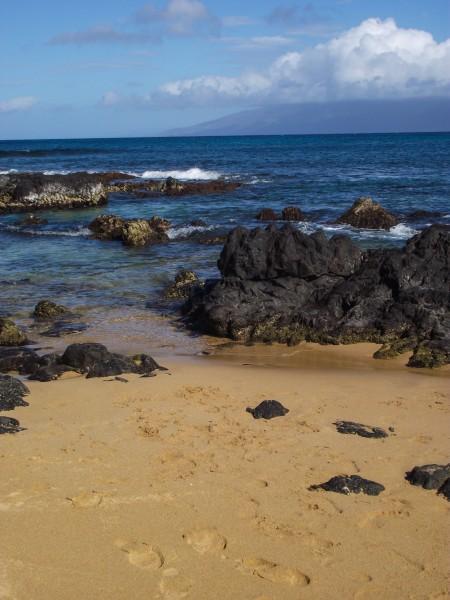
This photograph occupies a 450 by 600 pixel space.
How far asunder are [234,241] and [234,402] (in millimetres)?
6040

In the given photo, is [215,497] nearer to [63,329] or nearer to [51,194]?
[63,329]

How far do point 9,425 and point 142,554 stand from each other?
2.95 meters

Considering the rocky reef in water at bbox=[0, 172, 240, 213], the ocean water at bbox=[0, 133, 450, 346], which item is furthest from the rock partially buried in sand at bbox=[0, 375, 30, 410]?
the rocky reef in water at bbox=[0, 172, 240, 213]

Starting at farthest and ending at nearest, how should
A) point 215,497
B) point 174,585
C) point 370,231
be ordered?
point 370,231 < point 215,497 < point 174,585

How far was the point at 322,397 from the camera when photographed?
29.3 ft

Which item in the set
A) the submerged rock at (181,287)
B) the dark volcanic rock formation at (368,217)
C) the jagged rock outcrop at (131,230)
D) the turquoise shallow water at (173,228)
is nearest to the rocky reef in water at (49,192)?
the turquoise shallow water at (173,228)

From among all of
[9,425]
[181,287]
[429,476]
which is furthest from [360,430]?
[181,287]

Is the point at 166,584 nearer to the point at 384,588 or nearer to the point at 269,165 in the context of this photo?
the point at 384,588

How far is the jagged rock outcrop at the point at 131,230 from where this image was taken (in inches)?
903

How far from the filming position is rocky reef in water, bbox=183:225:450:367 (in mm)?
11742

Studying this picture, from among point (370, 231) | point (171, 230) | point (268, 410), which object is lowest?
point (268, 410)

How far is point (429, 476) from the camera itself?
6.48 meters

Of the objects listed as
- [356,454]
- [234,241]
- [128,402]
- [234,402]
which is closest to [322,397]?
[234,402]

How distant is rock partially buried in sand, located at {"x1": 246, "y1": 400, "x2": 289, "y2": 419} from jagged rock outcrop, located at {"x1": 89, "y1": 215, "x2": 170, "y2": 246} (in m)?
15.0
